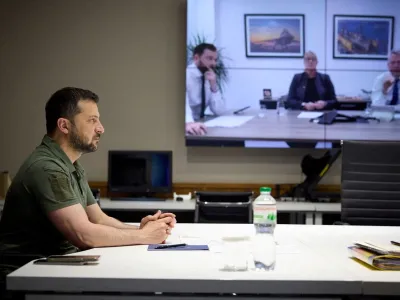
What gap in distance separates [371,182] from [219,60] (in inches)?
72.2

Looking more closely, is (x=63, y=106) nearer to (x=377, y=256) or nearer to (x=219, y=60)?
(x=377, y=256)

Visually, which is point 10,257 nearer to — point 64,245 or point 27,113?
point 64,245

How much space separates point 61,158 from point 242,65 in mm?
2715

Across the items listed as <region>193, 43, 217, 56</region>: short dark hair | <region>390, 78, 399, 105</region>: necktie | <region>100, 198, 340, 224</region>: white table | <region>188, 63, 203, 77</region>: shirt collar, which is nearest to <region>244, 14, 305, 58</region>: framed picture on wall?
<region>193, 43, 217, 56</region>: short dark hair

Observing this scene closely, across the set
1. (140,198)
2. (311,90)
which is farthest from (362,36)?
(140,198)

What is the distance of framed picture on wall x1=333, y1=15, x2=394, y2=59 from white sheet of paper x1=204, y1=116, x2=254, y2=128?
99cm

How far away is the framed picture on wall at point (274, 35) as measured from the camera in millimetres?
4789

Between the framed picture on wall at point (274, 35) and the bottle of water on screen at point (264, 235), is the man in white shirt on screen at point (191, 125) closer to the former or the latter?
the framed picture on wall at point (274, 35)

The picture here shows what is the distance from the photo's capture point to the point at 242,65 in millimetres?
4785

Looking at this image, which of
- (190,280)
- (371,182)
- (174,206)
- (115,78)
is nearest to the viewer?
(190,280)

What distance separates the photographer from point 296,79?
4809 millimetres

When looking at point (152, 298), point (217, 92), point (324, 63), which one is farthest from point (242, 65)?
point (152, 298)

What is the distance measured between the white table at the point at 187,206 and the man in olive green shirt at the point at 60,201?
1.83 metres

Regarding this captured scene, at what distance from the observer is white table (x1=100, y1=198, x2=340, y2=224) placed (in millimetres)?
4289
